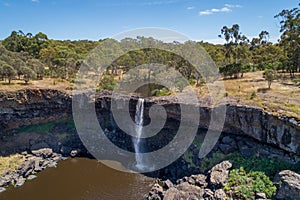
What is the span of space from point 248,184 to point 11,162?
94.1 feet

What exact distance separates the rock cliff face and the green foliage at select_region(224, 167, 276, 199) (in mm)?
4148

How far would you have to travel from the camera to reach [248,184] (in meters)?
20.9

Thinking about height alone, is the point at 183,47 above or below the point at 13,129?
above

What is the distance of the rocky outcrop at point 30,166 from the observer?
26188mm

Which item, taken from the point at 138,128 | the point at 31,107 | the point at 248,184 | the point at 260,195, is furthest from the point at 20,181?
the point at 260,195

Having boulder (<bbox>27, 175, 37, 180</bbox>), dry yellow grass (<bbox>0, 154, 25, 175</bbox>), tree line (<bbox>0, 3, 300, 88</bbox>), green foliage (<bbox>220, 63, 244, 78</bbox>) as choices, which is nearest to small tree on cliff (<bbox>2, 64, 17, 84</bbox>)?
tree line (<bbox>0, 3, 300, 88</bbox>)

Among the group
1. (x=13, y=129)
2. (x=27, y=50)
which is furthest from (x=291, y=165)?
(x=27, y=50)

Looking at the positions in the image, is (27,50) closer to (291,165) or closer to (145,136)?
(145,136)

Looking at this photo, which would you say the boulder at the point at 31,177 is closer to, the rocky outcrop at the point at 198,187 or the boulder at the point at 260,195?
the rocky outcrop at the point at 198,187

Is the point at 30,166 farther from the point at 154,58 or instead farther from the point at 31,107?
the point at 154,58

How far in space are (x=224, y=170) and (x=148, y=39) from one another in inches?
1380

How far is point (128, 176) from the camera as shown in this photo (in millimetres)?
27500

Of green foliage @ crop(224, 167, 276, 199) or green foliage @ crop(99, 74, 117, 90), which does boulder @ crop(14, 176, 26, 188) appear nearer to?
green foliage @ crop(99, 74, 117, 90)

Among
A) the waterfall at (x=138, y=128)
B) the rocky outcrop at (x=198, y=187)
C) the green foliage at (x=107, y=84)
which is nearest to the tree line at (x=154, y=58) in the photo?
the green foliage at (x=107, y=84)
